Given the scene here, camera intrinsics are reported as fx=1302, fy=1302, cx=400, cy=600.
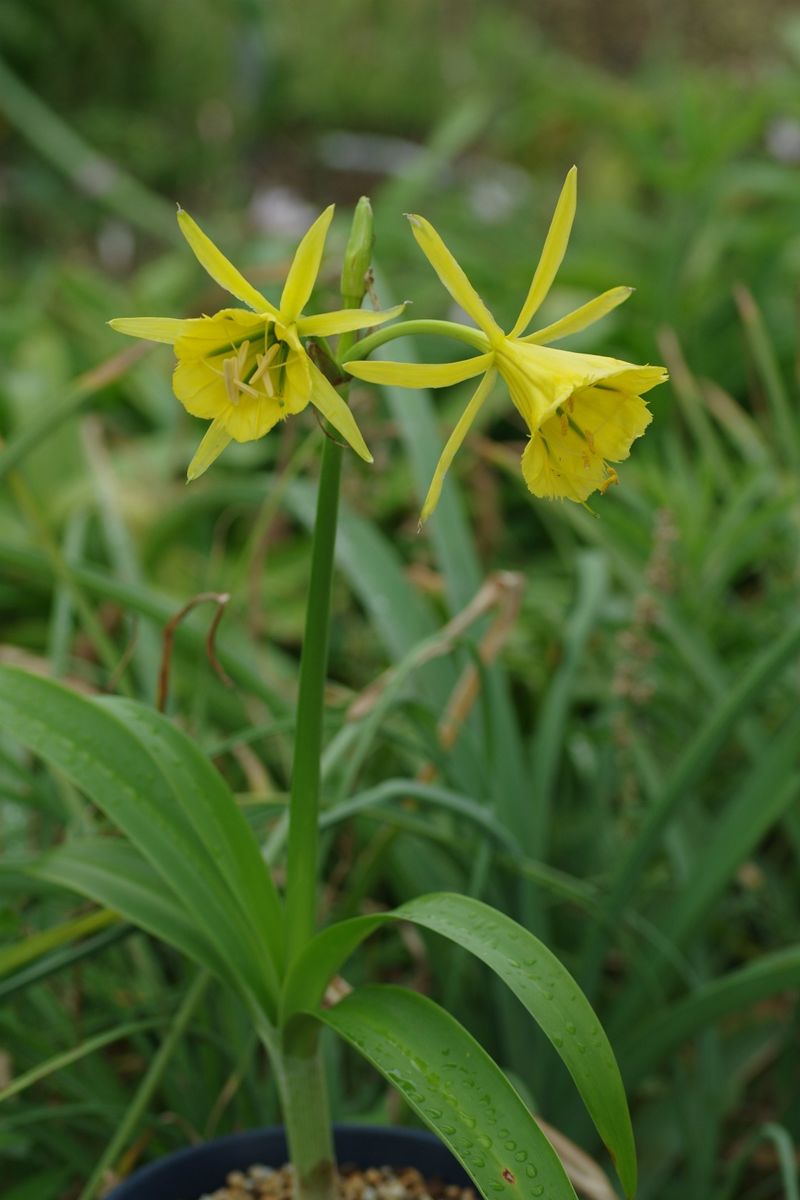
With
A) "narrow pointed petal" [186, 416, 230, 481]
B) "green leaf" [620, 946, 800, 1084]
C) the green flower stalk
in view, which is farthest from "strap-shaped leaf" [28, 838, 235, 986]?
"green leaf" [620, 946, 800, 1084]

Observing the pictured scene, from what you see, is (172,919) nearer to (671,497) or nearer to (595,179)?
(671,497)

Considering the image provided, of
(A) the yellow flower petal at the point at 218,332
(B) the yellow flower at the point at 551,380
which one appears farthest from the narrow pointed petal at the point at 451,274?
(A) the yellow flower petal at the point at 218,332

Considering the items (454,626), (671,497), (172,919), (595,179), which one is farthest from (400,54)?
(172,919)

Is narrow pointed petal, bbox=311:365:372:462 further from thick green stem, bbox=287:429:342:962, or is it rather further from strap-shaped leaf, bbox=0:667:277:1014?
strap-shaped leaf, bbox=0:667:277:1014

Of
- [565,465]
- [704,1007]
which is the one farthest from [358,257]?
[704,1007]

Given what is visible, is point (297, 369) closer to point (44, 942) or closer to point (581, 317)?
point (581, 317)
